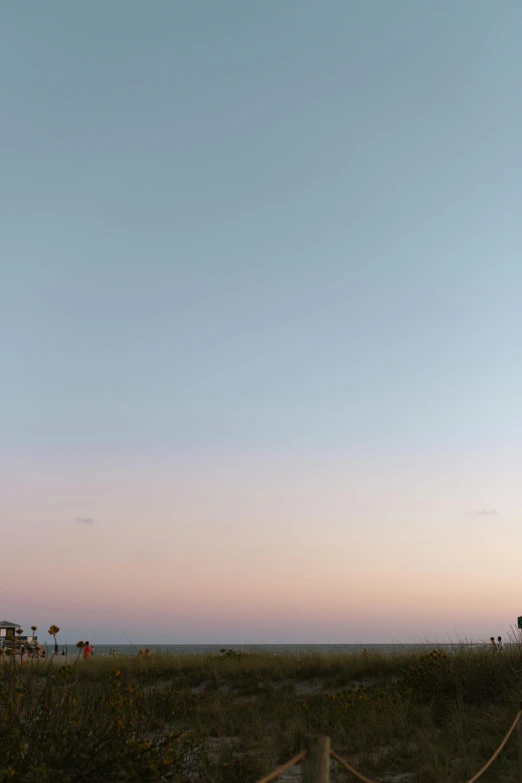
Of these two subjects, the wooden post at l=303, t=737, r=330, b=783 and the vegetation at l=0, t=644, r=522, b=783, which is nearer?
the wooden post at l=303, t=737, r=330, b=783

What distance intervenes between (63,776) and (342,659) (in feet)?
32.5

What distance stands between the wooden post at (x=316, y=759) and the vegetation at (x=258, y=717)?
3588 mm

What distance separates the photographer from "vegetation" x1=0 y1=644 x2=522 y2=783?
777 centimetres

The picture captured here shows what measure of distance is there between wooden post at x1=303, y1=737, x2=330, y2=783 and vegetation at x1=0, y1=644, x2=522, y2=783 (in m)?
3.59

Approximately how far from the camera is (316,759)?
4191 mm

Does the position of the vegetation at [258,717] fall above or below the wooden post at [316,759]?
below

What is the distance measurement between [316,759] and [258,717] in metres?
7.96

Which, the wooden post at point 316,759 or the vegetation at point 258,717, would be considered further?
the vegetation at point 258,717

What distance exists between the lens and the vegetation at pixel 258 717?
7766 mm

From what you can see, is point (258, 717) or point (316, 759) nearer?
point (316, 759)

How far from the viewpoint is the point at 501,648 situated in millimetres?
13789

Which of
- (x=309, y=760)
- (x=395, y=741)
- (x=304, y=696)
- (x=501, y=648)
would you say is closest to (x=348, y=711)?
(x=395, y=741)

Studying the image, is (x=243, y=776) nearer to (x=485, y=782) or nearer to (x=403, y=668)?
(x=485, y=782)

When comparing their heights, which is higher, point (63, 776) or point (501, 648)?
point (501, 648)
